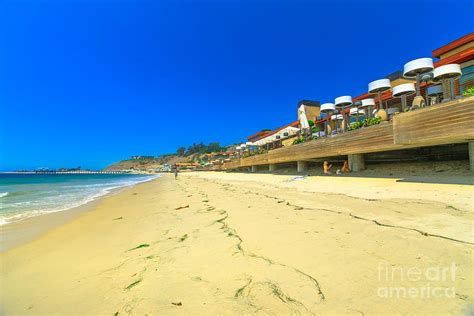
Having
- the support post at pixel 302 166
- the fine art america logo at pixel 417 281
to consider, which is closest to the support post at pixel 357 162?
the support post at pixel 302 166

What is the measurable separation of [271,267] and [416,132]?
706cm

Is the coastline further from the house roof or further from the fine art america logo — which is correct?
the house roof

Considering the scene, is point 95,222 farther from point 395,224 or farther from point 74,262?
point 395,224

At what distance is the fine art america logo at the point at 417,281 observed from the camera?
1648 mm

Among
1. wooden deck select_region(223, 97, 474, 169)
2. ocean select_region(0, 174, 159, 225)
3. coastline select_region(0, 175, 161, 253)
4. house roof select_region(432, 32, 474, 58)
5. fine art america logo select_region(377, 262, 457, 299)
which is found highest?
house roof select_region(432, 32, 474, 58)

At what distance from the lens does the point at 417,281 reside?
179 cm

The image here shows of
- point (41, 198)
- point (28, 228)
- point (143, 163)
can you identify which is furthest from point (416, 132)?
point (143, 163)

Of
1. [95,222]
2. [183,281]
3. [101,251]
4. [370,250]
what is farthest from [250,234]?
[95,222]

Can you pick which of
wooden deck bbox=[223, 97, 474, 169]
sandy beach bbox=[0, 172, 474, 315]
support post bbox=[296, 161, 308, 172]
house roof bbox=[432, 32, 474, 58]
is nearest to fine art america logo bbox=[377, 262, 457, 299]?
sandy beach bbox=[0, 172, 474, 315]

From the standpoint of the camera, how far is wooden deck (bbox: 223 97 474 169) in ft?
18.5

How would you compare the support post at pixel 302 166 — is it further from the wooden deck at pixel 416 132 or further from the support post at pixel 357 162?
the support post at pixel 357 162

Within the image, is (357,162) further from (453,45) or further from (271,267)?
(271,267)

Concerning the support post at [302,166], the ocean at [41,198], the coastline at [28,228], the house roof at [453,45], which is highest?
the house roof at [453,45]

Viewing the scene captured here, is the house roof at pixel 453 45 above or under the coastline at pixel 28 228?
above
